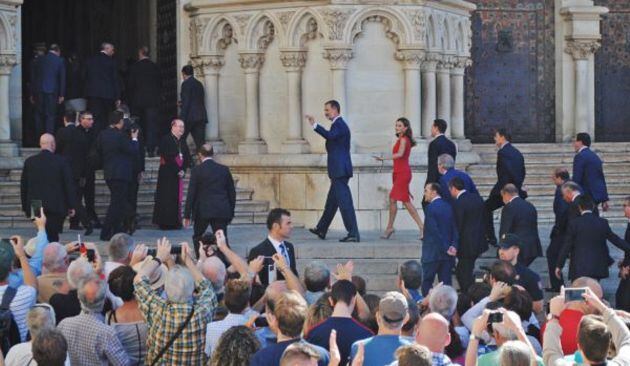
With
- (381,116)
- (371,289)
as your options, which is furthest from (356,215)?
(371,289)

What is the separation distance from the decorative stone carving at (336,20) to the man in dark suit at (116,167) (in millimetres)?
3422

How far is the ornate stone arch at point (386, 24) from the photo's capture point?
69.6ft

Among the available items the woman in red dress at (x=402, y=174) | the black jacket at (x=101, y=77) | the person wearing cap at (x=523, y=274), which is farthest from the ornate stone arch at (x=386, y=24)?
the person wearing cap at (x=523, y=274)

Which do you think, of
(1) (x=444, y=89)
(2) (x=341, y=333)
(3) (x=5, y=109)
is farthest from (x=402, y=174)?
(2) (x=341, y=333)

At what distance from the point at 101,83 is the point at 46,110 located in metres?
0.88

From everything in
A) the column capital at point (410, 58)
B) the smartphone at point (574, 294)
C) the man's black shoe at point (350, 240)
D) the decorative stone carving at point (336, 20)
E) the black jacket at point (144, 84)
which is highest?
the decorative stone carving at point (336, 20)

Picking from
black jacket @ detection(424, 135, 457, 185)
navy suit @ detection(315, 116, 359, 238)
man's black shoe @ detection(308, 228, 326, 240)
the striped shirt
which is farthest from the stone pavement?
the striped shirt

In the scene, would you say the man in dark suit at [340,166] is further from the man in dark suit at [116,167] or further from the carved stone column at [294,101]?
the carved stone column at [294,101]

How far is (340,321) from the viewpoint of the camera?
10609 mm

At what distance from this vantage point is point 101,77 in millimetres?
22047

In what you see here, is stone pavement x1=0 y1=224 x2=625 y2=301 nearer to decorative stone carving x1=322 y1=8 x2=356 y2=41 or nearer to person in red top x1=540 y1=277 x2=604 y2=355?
decorative stone carving x1=322 y1=8 x2=356 y2=41

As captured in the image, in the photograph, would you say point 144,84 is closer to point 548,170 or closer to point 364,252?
point 364,252

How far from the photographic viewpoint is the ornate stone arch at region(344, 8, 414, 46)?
69.6 ft

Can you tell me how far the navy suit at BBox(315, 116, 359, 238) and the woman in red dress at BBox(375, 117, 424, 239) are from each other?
2.33 ft
